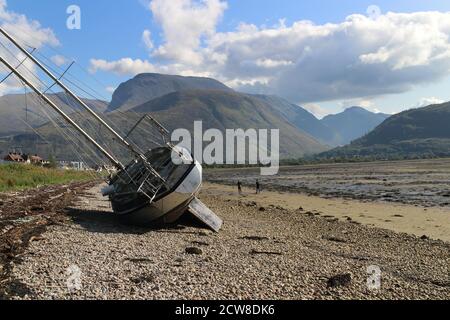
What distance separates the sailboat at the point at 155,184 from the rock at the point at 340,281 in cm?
1108

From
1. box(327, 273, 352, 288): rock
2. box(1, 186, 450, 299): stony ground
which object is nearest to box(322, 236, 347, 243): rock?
box(1, 186, 450, 299): stony ground

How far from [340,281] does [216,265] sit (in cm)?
407

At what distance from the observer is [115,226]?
24.7 m

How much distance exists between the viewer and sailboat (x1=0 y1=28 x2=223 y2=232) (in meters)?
23.9

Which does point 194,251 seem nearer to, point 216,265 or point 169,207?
point 216,265

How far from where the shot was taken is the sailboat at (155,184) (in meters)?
23.9

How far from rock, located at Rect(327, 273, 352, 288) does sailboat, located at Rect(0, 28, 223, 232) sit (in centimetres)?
1108

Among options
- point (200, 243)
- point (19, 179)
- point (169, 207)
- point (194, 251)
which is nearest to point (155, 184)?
point (169, 207)

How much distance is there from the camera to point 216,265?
16.0 metres
